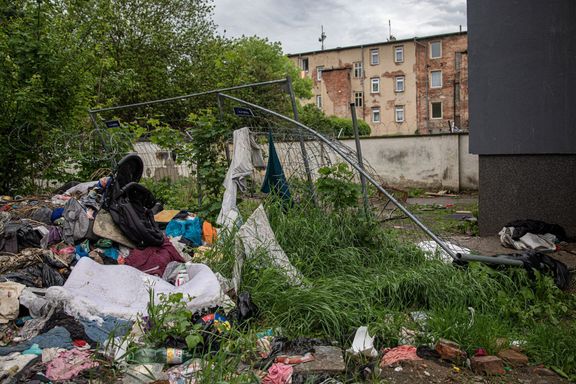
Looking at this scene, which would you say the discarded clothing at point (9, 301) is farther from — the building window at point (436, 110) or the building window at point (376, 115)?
the building window at point (376, 115)

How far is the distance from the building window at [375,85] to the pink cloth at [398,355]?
44.7 meters

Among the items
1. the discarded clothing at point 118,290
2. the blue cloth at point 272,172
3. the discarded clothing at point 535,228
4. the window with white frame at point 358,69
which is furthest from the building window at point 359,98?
the discarded clothing at point 118,290

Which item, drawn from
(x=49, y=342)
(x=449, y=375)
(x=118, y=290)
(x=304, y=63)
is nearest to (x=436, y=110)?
(x=304, y=63)

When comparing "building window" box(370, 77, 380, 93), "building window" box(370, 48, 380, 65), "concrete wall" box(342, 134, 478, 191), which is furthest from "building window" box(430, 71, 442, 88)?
"concrete wall" box(342, 134, 478, 191)

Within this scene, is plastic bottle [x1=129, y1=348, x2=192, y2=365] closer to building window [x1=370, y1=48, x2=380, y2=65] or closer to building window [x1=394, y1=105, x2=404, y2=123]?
building window [x1=394, y1=105, x2=404, y2=123]

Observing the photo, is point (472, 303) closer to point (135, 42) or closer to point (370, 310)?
point (370, 310)

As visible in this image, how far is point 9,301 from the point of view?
13.5ft

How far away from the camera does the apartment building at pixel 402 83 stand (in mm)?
43250

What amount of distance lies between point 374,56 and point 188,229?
4284cm

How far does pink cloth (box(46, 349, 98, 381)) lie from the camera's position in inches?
125

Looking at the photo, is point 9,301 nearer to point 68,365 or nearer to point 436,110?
point 68,365

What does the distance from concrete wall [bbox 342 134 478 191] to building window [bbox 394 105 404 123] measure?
98.3 feet

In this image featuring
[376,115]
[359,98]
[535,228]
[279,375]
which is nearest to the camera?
[279,375]

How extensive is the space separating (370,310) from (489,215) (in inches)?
166
